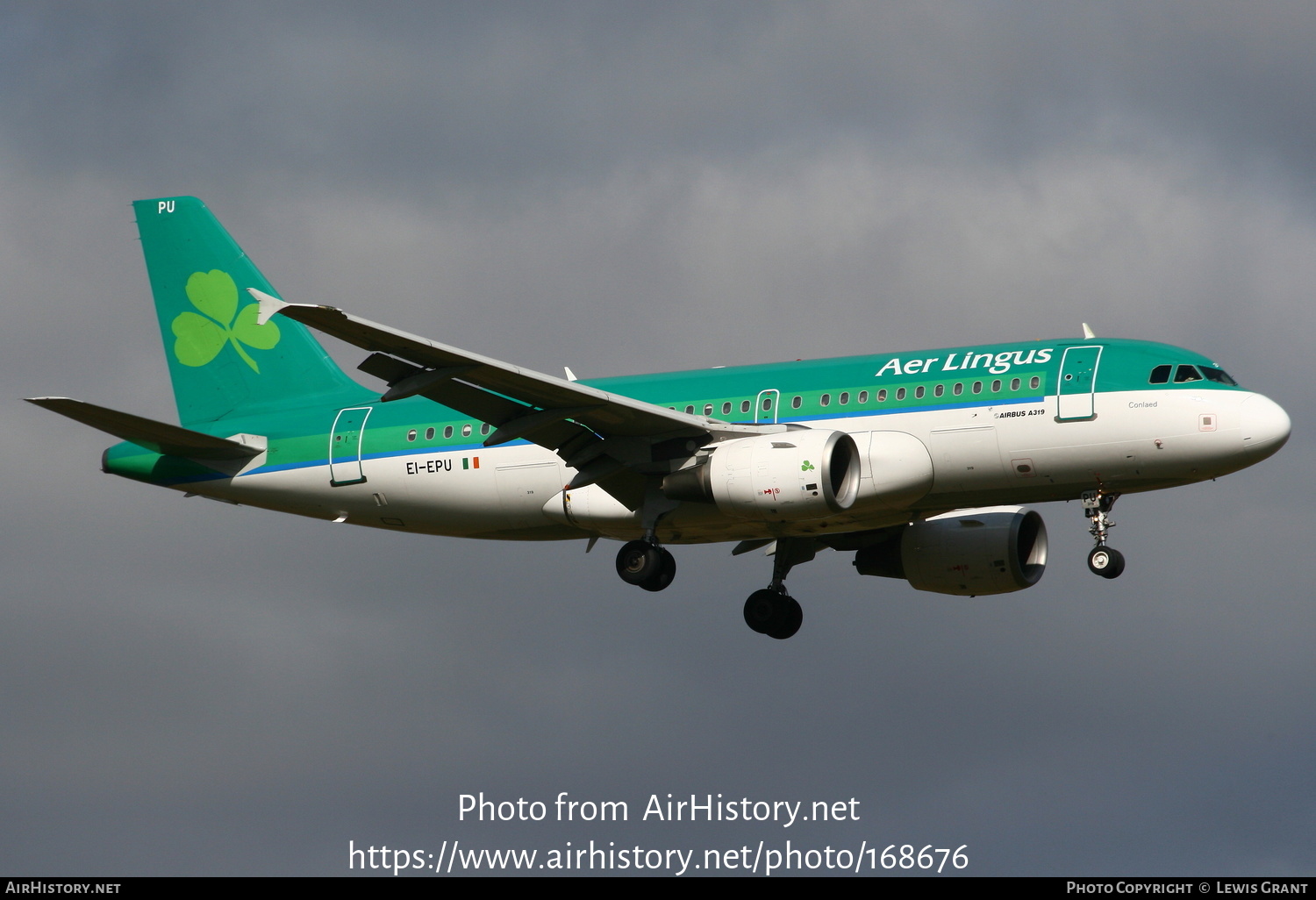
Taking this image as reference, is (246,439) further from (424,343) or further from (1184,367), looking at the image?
(1184,367)

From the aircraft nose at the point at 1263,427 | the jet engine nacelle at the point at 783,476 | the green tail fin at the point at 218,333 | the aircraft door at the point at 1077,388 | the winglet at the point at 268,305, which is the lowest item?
the winglet at the point at 268,305

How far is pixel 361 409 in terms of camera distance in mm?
39906

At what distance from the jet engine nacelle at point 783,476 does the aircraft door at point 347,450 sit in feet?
28.7

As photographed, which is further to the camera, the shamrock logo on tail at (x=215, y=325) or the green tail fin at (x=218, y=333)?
the shamrock logo on tail at (x=215, y=325)

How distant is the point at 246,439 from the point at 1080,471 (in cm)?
1926

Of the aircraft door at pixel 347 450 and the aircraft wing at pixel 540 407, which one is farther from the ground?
the aircraft door at pixel 347 450

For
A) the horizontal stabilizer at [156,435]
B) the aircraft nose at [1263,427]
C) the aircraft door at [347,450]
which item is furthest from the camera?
the aircraft door at [347,450]

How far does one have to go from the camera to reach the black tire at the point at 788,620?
132 feet

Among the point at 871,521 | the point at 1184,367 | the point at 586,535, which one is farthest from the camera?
the point at 586,535

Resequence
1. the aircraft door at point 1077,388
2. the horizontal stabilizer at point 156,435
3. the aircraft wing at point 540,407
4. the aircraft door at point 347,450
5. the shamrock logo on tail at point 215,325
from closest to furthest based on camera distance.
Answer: the aircraft wing at point 540,407, the aircraft door at point 1077,388, the horizontal stabilizer at point 156,435, the aircraft door at point 347,450, the shamrock logo on tail at point 215,325

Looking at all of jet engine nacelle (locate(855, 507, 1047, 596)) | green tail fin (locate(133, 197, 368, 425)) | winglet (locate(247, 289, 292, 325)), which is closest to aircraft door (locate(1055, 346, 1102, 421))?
jet engine nacelle (locate(855, 507, 1047, 596))

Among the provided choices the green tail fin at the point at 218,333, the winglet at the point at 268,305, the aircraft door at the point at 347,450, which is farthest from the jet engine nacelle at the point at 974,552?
the winglet at the point at 268,305

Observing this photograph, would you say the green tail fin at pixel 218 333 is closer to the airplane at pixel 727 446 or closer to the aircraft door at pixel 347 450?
the airplane at pixel 727 446

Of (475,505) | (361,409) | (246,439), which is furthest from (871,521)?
(246,439)
